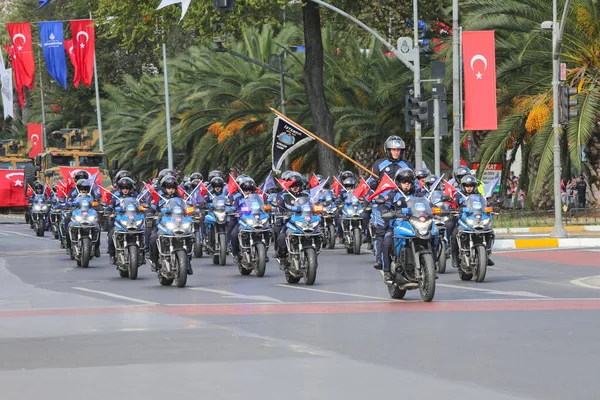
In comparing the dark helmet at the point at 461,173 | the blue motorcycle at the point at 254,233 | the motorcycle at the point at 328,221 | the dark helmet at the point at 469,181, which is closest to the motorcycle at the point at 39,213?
the motorcycle at the point at 328,221

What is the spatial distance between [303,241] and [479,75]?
12947 mm

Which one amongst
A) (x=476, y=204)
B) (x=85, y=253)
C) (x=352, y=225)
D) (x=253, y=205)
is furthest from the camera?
(x=352, y=225)

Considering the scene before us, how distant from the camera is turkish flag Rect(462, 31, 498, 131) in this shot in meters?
31.6

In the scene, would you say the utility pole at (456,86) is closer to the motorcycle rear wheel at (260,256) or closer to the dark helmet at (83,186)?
the dark helmet at (83,186)

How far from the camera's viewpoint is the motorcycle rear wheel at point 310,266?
19703 millimetres

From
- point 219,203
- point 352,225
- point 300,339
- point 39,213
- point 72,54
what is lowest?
point 39,213

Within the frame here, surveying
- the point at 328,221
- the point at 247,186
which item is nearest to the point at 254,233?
the point at 247,186

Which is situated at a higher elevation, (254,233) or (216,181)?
(216,181)

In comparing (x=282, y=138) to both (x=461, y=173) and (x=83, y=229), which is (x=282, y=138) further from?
(x=461, y=173)

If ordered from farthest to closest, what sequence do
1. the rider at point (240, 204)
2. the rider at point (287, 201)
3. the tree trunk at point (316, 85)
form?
the tree trunk at point (316, 85), the rider at point (240, 204), the rider at point (287, 201)

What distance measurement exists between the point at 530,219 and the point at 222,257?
1409 centimetres

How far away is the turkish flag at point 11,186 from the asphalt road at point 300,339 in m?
38.2

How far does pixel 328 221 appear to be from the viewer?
101ft

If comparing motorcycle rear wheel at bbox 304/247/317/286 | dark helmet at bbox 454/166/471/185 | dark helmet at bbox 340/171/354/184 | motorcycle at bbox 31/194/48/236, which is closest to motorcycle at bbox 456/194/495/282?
dark helmet at bbox 454/166/471/185
